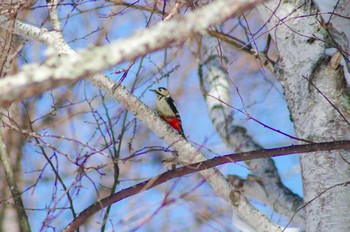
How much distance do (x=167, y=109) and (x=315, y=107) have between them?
1.16 metres

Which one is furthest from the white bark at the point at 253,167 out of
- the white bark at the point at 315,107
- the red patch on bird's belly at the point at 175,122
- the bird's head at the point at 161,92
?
the white bark at the point at 315,107

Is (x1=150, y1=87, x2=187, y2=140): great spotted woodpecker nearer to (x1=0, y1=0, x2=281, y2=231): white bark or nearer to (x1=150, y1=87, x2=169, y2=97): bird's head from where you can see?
(x1=150, y1=87, x2=169, y2=97): bird's head

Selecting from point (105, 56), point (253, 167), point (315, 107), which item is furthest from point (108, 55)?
point (253, 167)

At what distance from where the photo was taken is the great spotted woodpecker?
146 inches

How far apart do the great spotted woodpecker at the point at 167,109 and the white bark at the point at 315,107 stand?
71 cm

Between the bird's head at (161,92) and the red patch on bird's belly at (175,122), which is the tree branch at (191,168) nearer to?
the red patch on bird's belly at (175,122)

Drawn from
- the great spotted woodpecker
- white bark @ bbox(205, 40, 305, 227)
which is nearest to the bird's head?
the great spotted woodpecker

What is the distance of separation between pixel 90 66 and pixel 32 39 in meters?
1.77

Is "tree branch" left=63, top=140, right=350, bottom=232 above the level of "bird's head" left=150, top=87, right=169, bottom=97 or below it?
below

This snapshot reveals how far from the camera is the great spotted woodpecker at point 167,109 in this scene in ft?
12.2

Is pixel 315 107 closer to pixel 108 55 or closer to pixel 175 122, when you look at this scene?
pixel 175 122

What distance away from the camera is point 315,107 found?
310cm

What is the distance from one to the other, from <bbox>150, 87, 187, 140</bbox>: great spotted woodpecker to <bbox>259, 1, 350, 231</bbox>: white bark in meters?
0.71

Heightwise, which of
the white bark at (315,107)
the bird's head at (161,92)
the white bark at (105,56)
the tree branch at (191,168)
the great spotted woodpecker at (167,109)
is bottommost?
the white bark at (105,56)
